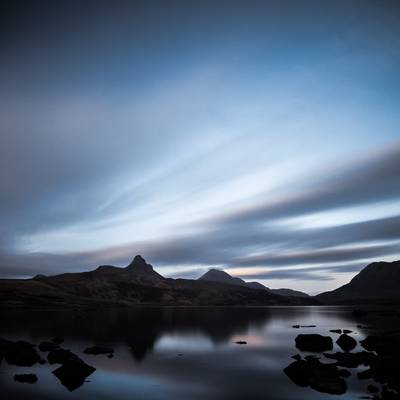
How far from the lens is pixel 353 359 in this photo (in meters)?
50.2

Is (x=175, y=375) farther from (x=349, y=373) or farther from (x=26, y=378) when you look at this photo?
(x=349, y=373)

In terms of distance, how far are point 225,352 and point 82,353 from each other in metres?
27.6

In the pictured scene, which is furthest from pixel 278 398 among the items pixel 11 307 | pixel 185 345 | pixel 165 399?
pixel 11 307

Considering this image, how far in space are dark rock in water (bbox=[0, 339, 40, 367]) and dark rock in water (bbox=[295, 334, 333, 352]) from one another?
4706 cm

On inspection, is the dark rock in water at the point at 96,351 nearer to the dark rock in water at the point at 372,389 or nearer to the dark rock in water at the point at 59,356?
→ the dark rock in water at the point at 59,356

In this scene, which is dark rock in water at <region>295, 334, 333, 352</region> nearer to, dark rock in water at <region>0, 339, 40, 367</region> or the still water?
the still water

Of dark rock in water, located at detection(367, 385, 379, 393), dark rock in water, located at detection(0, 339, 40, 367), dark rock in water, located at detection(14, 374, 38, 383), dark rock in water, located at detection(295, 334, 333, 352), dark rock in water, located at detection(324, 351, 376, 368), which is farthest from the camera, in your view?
dark rock in water, located at detection(295, 334, 333, 352)

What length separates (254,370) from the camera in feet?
167

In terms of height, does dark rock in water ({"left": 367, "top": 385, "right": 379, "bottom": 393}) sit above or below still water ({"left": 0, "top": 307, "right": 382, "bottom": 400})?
above

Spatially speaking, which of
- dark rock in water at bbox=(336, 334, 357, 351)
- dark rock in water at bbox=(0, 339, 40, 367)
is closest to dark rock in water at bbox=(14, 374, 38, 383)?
dark rock in water at bbox=(0, 339, 40, 367)

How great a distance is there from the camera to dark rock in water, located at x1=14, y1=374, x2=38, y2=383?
39.3 meters

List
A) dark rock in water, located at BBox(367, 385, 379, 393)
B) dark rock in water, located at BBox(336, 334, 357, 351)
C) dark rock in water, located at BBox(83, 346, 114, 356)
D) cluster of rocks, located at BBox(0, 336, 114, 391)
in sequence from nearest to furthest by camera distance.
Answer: dark rock in water, located at BBox(367, 385, 379, 393), cluster of rocks, located at BBox(0, 336, 114, 391), dark rock in water, located at BBox(83, 346, 114, 356), dark rock in water, located at BBox(336, 334, 357, 351)

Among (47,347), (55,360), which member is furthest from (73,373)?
(47,347)

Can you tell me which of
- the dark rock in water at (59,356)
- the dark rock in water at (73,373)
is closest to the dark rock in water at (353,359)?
the dark rock in water at (73,373)
